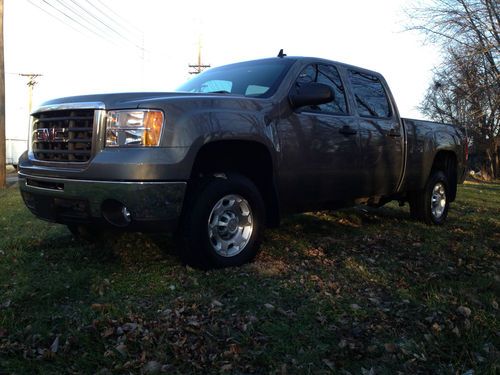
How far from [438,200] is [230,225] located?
4.53 meters

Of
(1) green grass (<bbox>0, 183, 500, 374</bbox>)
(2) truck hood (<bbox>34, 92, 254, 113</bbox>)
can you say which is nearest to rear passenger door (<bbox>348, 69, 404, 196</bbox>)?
(1) green grass (<bbox>0, 183, 500, 374</bbox>)

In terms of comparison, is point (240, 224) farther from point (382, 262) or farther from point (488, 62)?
point (488, 62)

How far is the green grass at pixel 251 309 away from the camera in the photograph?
2943mm

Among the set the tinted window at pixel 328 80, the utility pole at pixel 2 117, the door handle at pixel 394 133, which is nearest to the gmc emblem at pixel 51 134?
the tinted window at pixel 328 80

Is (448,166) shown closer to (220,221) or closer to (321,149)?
(321,149)

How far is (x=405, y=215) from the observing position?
27.5 feet

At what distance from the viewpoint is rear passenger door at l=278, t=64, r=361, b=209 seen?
194 inches

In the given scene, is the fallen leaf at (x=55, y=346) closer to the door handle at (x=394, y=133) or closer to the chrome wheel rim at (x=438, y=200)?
the door handle at (x=394, y=133)

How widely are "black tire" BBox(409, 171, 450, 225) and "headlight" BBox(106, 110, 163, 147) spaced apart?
4.82m

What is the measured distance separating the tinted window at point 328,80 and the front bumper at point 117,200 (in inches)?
77.5

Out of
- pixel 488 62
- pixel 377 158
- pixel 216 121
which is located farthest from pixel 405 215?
pixel 488 62

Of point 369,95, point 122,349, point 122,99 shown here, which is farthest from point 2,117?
point 122,349

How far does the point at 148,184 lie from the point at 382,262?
8.31 ft

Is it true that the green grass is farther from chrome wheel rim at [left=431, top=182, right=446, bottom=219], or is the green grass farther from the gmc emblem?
chrome wheel rim at [left=431, top=182, right=446, bottom=219]
